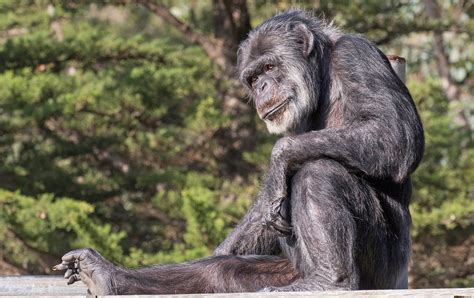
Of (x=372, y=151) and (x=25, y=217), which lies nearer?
(x=372, y=151)

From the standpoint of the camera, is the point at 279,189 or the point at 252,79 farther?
the point at 252,79

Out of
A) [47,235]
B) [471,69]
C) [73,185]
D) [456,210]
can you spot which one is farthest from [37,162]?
[471,69]

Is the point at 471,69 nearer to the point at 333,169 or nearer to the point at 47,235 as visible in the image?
the point at 47,235

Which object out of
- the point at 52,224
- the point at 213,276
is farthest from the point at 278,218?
the point at 52,224

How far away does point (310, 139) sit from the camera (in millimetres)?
5977

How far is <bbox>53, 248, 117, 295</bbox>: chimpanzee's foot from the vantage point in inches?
230

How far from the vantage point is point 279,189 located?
6008mm

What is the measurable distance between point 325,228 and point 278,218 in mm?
422

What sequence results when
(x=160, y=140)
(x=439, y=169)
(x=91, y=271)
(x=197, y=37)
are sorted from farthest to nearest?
(x=197, y=37)
(x=160, y=140)
(x=439, y=169)
(x=91, y=271)

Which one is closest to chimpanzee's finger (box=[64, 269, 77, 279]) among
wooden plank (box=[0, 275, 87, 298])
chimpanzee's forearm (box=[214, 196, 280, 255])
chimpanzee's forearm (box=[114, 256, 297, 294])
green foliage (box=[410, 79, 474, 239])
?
chimpanzee's forearm (box=[114, 256, 297, 294])

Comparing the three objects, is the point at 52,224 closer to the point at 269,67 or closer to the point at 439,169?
the point at 439,169

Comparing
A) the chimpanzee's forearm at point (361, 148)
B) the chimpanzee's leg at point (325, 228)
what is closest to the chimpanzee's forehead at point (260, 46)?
the chimpanzee's forearm at point (361, 148)

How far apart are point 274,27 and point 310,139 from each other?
113cm

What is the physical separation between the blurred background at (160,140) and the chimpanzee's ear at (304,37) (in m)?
6.43
